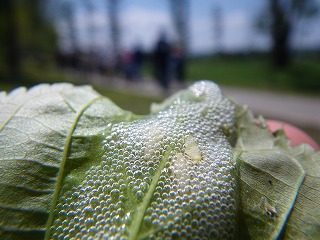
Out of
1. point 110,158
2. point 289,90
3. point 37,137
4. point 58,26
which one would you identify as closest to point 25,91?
point 37,137

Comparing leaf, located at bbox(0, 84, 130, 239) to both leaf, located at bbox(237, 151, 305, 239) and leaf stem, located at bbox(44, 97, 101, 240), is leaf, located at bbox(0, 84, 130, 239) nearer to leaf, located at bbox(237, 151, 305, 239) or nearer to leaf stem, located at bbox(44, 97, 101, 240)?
leaf stem, located at bbox(44, 97, 101, 240)

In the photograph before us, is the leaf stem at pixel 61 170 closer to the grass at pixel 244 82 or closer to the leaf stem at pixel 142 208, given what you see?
the leaf stem at pixel 142 208

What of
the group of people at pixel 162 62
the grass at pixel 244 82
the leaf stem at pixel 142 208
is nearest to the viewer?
the leaf stem at pixel 142 208

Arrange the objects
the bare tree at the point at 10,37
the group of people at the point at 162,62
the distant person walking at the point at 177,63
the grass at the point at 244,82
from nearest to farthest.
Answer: the grass at the point at 244,82 < the group of people at the point at 162,62 < the distant person walking at the point at 177,63 < the bare tree at the point at 10,37

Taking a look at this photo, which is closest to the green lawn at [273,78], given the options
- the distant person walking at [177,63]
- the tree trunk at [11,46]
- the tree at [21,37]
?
the distant person walking at [177,63]

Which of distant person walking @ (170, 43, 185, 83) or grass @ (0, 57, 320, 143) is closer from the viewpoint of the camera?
grass @ (0, 57, 320, 143)

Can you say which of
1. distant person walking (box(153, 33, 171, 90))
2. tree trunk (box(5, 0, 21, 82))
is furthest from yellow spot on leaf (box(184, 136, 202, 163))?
tree trunk (box(5, 0, 21, 82))

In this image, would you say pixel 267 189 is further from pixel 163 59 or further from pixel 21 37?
pixel 21 37

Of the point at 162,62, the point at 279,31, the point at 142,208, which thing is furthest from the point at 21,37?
the point at 142,208
